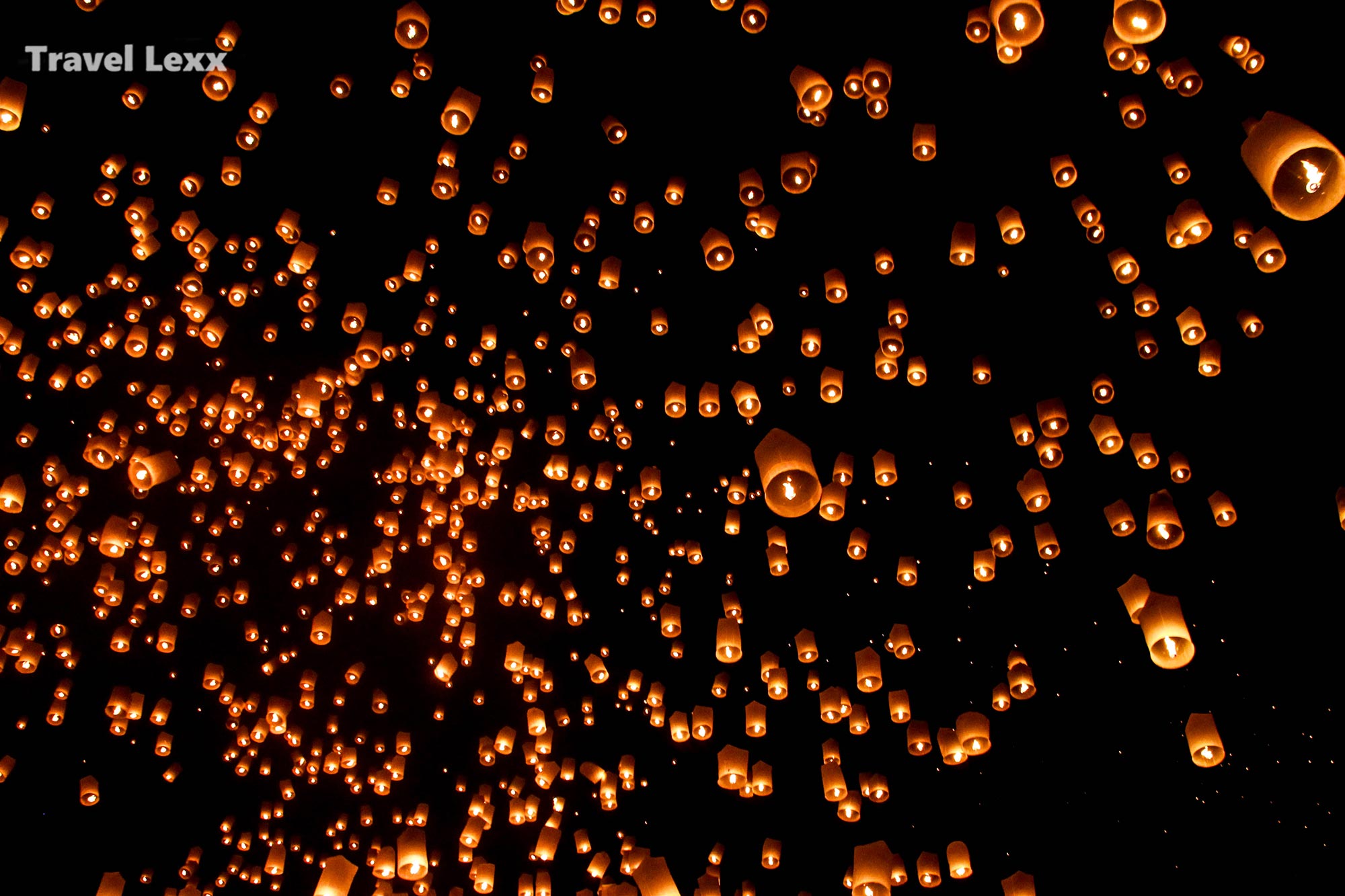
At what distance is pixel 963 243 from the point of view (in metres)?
3.74

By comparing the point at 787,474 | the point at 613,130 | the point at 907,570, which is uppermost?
the point at 613,130

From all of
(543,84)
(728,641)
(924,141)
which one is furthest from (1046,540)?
(543,84)

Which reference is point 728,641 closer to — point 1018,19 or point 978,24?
point 978,24

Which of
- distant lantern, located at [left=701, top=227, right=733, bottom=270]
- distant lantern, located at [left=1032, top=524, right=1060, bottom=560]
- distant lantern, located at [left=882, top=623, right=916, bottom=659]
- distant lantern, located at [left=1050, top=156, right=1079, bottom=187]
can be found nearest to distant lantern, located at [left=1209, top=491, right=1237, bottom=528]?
distant lantern, located at [left=1032, top=524, right=1060, bottom=560]

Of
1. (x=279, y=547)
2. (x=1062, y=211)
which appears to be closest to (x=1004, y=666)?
(x=1062, y=211)

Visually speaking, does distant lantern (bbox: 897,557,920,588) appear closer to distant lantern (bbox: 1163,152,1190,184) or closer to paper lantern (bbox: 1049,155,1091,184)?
paper lantern (bbox: 1049,155,1091,184)

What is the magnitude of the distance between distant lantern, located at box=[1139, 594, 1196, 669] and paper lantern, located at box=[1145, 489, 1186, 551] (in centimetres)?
61

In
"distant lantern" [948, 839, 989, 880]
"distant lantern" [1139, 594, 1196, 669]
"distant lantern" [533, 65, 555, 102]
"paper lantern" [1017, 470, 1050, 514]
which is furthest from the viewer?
"distant lantern" [948, 839, 989, 880]

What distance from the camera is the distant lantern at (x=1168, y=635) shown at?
9.93 feet

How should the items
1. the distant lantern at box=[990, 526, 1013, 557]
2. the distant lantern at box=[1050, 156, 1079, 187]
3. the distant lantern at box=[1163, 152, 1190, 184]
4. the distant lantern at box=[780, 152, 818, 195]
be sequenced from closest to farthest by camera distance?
the distant lantern at box=[780, 152, 818, 195], the distant lantern at box=[1163, 152, 1190, 184], the distant lantern at box=[1050, 156, 1079, 187], the distant lantern at box=[990, 526, 1013, 557]

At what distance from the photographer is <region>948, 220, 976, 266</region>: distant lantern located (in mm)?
3717

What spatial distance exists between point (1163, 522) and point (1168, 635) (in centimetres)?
75

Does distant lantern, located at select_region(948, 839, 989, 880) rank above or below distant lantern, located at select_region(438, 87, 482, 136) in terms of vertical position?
below

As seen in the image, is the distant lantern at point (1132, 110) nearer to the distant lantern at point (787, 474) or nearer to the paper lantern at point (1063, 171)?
the paper lantern at point (1063, 171)
